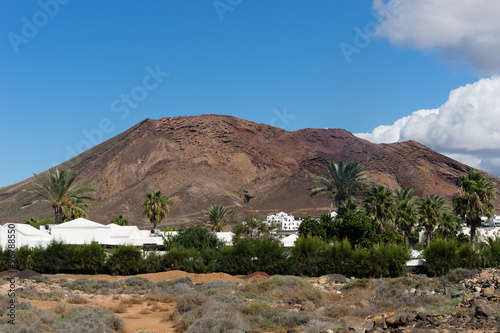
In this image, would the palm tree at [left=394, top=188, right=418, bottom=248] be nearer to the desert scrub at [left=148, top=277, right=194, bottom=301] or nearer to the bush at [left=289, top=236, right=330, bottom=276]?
the bush at [left=289, top=236, right=330, bottom=276]

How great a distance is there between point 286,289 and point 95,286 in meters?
10.7

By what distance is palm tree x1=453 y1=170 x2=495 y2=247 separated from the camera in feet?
149

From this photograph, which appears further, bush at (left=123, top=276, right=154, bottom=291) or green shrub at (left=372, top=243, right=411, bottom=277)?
green shrub at (left=372, top=243, right=411, bottom=277)

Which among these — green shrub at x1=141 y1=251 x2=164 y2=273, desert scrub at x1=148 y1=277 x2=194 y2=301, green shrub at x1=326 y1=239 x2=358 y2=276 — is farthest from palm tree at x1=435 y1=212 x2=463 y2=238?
desert scrub at x1=148 y1=277 x2=194 y2=301

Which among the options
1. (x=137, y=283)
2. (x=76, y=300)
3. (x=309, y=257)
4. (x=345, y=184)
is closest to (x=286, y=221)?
(x=345, y=184)

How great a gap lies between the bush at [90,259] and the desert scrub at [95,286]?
7.18 metres

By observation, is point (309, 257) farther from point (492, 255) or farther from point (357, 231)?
point (492, 255)

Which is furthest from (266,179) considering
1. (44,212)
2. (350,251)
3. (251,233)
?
(350,251)

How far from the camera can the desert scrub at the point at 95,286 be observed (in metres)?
26.5

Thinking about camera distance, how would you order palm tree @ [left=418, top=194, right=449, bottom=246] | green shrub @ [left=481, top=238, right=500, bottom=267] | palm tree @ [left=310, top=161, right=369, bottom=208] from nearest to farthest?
1. green shrub @ [left=481, top=238, right=500, bottom=267]
2. palm tree @ [left=418, top=194, right=449, bottom=246]
3. palm tree @ [left=310, top=161, right=369, bottom=208]

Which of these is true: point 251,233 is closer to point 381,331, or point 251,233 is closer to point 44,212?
point 381,331

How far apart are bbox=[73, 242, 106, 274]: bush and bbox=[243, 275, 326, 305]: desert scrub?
1383 centimetres

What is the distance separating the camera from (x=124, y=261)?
35.1 meters

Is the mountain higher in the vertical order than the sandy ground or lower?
higher
